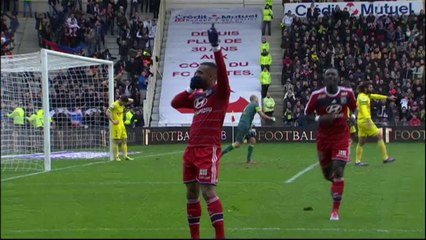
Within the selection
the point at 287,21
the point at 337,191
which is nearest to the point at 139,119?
the point at 287,21

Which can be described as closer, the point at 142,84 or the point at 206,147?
the point at 206,147

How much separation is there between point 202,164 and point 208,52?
34.0 m

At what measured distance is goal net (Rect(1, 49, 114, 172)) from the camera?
71.6 ft

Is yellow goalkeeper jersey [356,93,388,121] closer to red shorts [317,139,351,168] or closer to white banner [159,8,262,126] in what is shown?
red shorts [317,139,351,168]

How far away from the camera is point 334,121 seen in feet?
37.0

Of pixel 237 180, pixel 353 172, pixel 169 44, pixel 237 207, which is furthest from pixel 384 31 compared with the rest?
pixel 237 207

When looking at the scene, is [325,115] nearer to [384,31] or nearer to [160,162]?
[160,162]

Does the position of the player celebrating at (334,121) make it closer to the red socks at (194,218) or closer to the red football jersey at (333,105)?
the red football jersey at (333,105)

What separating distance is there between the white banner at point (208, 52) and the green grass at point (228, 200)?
1583cm

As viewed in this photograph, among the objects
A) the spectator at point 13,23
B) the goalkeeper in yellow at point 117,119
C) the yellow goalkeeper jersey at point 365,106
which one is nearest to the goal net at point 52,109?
the goalkeeper in yellow at point 117,119

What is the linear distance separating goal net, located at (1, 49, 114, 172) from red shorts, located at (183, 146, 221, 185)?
39.1 ft

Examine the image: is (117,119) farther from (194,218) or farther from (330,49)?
(194,218)

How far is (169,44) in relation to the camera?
43.7m

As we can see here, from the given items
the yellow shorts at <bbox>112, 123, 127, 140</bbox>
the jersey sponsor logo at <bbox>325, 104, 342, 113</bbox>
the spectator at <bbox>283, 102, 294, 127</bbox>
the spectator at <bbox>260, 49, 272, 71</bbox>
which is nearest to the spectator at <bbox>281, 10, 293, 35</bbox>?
the spectator at <bbox>260, 49, 272, 71</bbox>
